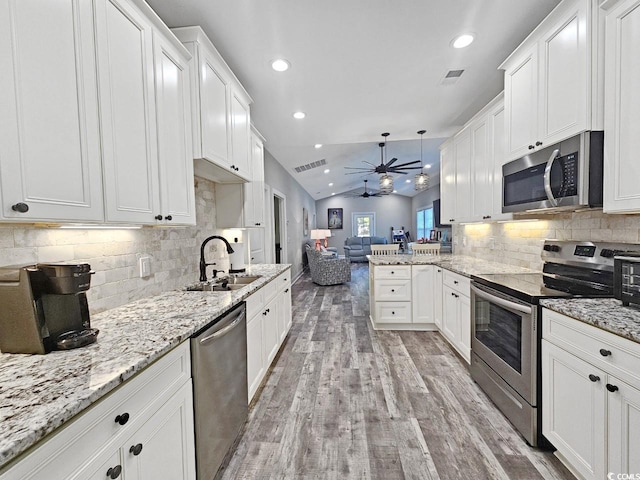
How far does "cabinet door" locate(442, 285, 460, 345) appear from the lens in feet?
9.47

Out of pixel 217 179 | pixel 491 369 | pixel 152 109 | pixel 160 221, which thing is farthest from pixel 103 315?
pixel 491 369

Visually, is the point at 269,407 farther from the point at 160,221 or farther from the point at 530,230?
the point at 530,230

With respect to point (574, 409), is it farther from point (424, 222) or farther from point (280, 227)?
point (424, 222)

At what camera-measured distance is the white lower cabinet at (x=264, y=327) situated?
2.08 metres

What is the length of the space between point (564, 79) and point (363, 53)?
128 centimetres

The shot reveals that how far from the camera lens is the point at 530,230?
8.69ft

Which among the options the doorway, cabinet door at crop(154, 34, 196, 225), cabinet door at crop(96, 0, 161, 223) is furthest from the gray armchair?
cabinet door at crop(96, 0, 161, 223)

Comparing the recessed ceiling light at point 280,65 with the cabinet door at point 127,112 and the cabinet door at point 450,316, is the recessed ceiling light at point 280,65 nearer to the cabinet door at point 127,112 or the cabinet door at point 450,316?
the cabinet door at point 127,112

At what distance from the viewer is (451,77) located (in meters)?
2.59

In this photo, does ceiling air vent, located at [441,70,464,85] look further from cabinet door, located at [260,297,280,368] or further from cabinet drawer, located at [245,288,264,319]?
cabinet door, located at [260,297,280,368]

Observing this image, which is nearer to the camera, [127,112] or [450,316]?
[127,112]

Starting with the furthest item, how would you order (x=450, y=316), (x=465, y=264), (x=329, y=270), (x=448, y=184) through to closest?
(x=329, y=270)
(x=448, y=184)
(x=465, y=264)
(x=450, y=316)

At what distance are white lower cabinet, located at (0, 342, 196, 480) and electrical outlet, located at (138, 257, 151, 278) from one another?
0.80 metres

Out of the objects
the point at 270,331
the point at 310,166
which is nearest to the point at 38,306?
the point at 270,331
